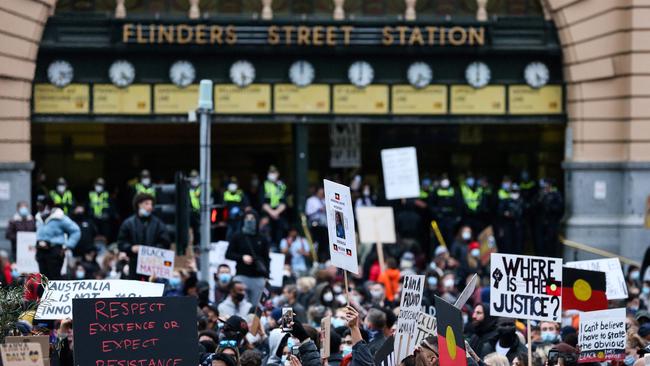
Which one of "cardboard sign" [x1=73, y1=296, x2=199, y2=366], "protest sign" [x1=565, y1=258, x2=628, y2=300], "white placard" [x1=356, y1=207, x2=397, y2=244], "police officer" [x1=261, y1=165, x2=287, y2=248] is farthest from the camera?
"police officer" [x1=261, y1=165, x2=287, y2=248]

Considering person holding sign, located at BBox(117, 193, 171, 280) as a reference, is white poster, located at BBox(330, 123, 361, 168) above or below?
above

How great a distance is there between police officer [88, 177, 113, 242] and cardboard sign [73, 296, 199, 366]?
62.3 ft

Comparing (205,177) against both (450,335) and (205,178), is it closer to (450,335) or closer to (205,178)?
(205,178)

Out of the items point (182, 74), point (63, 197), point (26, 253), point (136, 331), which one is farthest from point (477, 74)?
point (136, 331)

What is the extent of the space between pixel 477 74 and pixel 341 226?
63.7ft

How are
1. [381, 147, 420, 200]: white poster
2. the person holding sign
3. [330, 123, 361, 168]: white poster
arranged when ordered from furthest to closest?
[330, 123, 361, 168]: white poster, [381, 147, 420, 200]: white poster, the person holding sign

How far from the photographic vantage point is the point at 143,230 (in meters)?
21.1

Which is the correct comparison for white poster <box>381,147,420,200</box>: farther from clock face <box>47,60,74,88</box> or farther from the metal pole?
clock face <box>47,60,74,88</box>

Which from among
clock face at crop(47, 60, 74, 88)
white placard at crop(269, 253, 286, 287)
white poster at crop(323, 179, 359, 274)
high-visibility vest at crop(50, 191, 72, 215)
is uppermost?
clock face at crop(47, 60, 74, 88)

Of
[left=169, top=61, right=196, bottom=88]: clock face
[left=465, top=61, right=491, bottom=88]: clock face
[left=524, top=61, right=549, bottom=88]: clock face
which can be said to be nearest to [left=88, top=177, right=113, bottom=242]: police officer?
[left=169, top=61, right=196, bottom=88]: clock face

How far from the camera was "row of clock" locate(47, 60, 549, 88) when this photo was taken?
105ft

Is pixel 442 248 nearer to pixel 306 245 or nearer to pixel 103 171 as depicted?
pixel 306 245

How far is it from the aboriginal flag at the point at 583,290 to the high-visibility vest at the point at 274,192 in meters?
14.8

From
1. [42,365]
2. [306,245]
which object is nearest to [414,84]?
[306,245]
